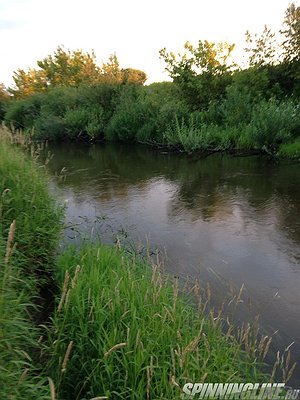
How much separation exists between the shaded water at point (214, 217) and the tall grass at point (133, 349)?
117cm

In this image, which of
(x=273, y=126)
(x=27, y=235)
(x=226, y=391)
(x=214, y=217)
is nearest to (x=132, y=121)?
(x=273, y=126)

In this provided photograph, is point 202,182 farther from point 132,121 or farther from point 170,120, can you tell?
point 132,121

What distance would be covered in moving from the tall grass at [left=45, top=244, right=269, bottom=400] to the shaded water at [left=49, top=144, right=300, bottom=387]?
3.84 feet

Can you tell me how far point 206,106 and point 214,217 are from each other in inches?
480

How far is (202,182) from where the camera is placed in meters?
11.0

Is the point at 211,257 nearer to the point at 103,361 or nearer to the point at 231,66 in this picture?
the point at 103,361

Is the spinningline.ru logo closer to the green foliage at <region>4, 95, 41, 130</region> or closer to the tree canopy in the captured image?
the green foliage at <region>4, 95, 41, 130</region>

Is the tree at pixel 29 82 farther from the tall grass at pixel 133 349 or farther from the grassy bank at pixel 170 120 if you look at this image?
the tall grass at pixel 133 349

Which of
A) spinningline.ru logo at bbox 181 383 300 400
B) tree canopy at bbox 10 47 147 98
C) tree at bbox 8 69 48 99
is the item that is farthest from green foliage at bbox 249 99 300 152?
tree at bbox 8 69 48 99

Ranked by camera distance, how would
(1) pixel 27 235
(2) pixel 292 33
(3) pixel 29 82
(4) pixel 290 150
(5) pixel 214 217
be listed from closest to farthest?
(1) pixel 27 235 → (5) pixel 214 217 → (4) pixel 290 150 → (2) pixel 292 33 → (3) pixel 29 82

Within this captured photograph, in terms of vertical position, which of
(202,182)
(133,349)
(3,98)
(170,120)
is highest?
(3,98)

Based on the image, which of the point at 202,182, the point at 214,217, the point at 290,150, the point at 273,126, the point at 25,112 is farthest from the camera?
the point at 25,112

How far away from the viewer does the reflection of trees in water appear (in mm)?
8188

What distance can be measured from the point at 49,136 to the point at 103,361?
983 inches
